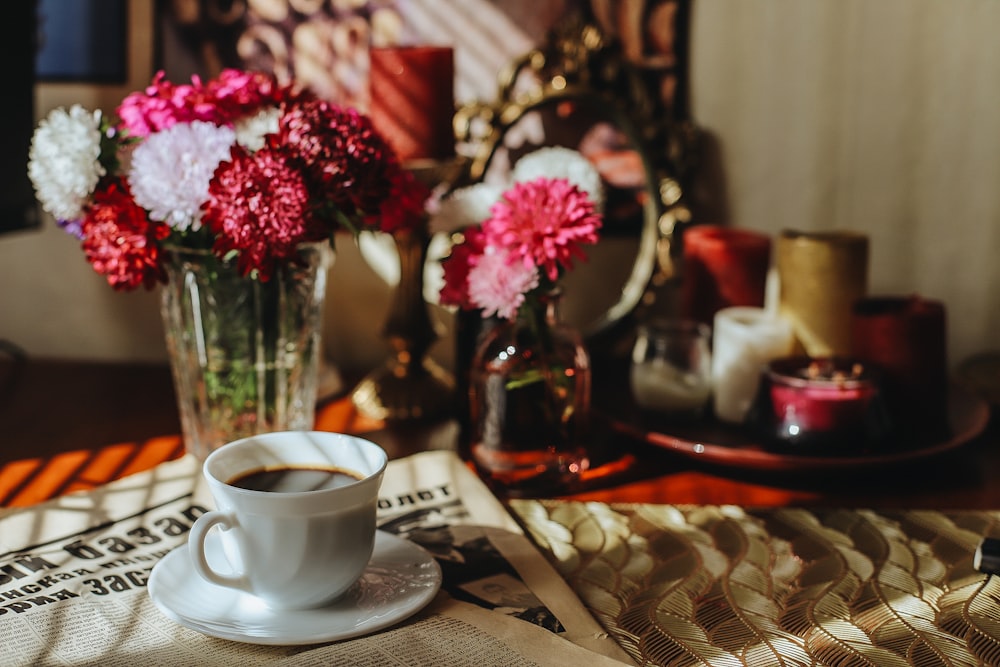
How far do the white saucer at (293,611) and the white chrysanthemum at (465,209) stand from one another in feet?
1.14

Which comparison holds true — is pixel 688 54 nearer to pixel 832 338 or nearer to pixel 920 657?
pixel 832 338

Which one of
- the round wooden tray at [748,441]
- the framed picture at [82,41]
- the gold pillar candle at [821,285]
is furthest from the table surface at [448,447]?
the framed picture at [82,41]

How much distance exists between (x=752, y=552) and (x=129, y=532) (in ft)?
1.40

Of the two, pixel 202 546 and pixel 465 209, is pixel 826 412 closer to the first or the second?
pixel 465 209

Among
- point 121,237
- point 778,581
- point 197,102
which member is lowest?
point 778,581

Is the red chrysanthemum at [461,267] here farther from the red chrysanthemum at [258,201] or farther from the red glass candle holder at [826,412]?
the red glass candle holder at [826,412]

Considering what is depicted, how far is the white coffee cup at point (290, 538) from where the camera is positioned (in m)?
0.56

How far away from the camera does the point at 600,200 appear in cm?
87

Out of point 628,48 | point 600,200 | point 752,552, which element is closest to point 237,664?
point 752,552

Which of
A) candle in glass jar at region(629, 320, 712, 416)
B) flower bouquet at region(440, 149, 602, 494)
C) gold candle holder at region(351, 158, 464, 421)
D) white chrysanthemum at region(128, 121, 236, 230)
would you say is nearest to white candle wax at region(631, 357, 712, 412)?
candle in glass jar at region(629, 320, 712, 416)

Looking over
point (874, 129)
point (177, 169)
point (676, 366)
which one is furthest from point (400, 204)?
point (874, 129)

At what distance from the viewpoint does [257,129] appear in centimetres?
77

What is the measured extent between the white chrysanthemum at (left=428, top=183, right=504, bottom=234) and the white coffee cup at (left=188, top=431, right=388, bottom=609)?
35 cm

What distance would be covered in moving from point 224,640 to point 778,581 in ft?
1.12
